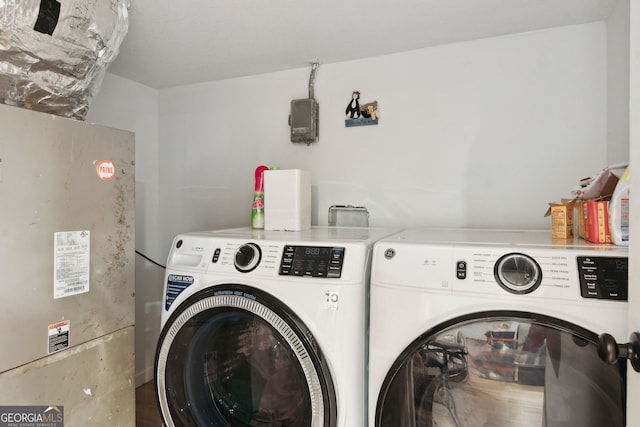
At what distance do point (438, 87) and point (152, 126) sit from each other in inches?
69.9

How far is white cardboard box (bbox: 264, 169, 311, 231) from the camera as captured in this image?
1.53m

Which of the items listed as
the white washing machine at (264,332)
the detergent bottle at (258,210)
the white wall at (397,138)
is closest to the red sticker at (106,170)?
the white washing machine at (264,332)

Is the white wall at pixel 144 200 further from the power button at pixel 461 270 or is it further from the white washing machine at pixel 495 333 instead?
the power button at pixel 461 270

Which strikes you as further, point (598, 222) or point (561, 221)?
point (561, 221)

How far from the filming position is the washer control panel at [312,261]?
1.02m

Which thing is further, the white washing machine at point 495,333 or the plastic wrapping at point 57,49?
the plastic wrapping at point 57,49

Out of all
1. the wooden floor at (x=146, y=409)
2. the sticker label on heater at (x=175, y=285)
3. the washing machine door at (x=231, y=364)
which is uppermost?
the sticker label on heater at (x=175, y=285)

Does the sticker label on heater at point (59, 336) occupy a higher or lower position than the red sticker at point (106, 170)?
lower

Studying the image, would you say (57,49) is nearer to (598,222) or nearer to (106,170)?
(106,170)

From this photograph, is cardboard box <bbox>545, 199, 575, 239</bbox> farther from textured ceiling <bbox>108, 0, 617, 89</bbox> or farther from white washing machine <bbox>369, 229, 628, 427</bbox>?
textured ceiling <bbox>108, 0, 617, 89</bbox>

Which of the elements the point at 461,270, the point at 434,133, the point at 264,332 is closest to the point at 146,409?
the point at 264,332

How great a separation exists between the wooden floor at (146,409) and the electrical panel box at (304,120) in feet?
5.29

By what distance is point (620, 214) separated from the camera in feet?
3.05

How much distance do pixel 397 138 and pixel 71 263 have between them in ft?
4.81
